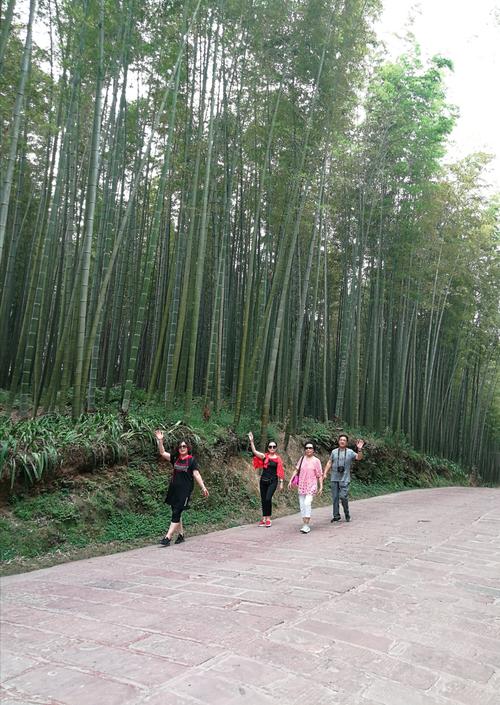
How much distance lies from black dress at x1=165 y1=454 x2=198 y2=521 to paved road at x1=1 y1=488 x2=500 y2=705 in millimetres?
375

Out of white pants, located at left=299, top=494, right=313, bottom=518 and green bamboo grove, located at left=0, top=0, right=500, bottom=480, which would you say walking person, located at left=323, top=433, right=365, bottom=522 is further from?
green bamboo grove, located at left=0, top=0, right=500, bottom=480

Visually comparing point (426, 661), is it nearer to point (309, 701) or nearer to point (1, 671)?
point (309, 701)

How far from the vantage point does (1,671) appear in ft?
7.00

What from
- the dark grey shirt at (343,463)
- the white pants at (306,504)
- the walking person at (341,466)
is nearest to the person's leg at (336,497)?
the walking person at (341,466)

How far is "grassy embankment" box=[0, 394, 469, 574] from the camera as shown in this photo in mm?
4410

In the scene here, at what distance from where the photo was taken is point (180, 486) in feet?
16.1

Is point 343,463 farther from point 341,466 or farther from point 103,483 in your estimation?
point 103,483

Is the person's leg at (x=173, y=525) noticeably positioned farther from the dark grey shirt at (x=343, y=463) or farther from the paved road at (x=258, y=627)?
the dark grey shirt at (x=343, y=463)

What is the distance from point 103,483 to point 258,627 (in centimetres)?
295

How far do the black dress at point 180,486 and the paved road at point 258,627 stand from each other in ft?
1.23

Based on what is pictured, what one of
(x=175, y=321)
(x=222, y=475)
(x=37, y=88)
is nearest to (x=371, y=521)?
(x=222, y=475)

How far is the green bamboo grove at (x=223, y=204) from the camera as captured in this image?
20.6 feet

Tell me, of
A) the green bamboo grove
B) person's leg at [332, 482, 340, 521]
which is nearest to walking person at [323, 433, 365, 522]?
person's leg at [332, 482, 340, 521]

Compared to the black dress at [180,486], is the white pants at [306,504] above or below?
below
